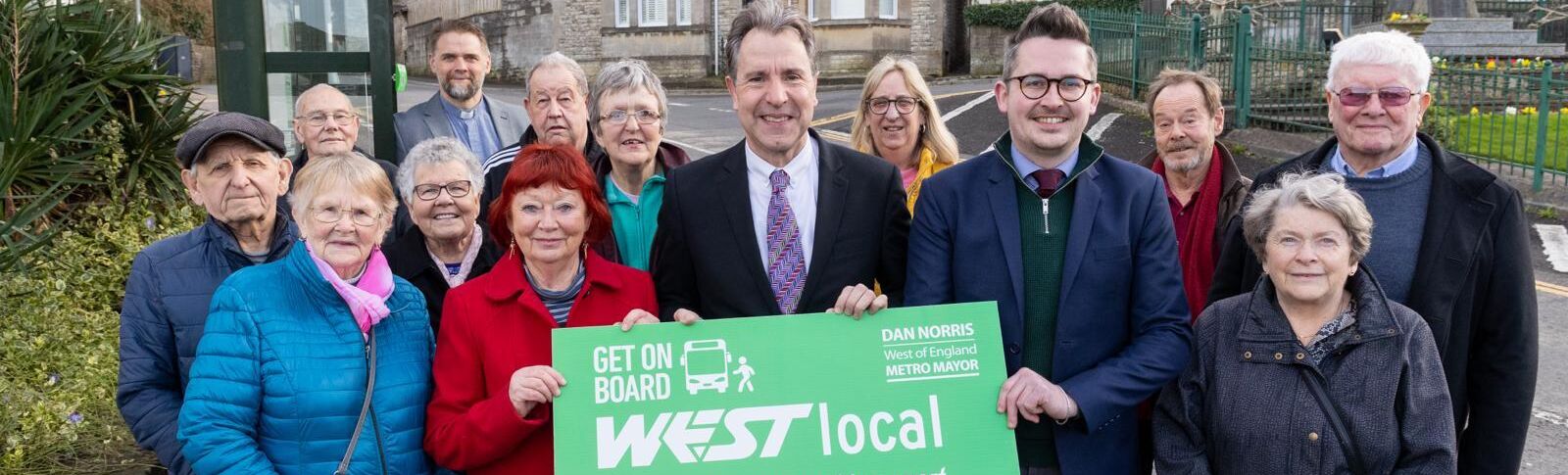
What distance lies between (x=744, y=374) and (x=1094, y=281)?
101cm

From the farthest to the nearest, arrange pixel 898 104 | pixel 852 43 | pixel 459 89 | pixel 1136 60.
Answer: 1. pixel 852 43
2. pixel 1136 60
3. pixel 459 89
4. pixel 898 104

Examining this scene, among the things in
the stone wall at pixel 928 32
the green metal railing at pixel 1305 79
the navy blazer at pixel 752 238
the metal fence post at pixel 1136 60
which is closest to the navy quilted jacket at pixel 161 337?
the navy blazer at pixel 752 238

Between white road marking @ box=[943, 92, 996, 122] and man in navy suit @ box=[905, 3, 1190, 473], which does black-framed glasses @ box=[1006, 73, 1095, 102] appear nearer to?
man in navy suit @ box=[905, 3, 1190, 473]

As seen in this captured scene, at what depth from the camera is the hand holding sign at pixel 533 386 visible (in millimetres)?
3232

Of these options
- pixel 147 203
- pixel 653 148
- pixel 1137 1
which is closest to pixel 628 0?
pixel 1137 1

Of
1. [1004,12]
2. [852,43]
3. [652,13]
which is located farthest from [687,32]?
[1004,12]

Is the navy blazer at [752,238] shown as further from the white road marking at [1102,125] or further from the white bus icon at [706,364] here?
the white road marking at [1102,125]

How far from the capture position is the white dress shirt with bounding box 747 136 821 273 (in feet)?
11.9

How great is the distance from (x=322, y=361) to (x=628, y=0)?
3831cm

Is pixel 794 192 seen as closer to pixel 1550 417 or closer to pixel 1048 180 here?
pixel 1048 180

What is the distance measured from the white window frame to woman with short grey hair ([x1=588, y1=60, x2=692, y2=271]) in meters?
34.9

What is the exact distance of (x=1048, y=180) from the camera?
11.0ft

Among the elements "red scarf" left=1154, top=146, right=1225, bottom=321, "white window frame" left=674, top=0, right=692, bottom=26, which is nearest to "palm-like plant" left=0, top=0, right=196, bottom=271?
"red scarf" left=1154, top=146, right=1225, bottom=321

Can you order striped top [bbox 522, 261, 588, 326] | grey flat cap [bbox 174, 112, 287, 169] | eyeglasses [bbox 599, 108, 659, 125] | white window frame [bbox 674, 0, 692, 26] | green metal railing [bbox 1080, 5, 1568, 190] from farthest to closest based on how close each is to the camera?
white window frame [bbox 674, 0, 692, 26] < green metal railing [bbox 1080, 5, 1568, 190] < eyeglasses [bbox 599, 108, 659, 125] < grey flat cap [bbox 174, 112, 287, 169] < striped top [bbox 522, 261, 588, 326]
